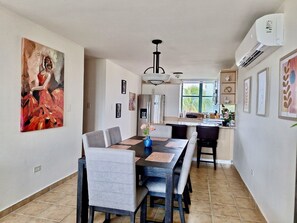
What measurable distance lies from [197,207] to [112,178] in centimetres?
153

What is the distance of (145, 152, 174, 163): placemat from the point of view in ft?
7.45

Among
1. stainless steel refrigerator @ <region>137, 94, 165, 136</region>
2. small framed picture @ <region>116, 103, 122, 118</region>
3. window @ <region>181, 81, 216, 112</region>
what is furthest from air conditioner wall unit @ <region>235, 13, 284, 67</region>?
window @ <region>181, 81, 216, 112</region>

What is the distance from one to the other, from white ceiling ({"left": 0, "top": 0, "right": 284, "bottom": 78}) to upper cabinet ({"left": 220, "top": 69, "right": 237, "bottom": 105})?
2.74 feet

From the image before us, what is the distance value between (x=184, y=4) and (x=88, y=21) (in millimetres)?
1246

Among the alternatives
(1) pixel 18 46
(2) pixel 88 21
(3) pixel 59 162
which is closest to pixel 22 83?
(1) pixel 18 46

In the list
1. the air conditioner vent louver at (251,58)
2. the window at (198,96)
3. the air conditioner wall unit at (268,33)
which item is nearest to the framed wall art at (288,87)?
the air conditioner wall unit at (268,33)

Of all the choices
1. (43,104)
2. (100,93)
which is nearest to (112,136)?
(43,104)

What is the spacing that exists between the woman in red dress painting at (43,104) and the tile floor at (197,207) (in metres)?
0.97

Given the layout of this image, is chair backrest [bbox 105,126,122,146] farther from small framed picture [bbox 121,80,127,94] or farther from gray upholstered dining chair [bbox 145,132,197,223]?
small framed picture [bbox 121,80,127,94]

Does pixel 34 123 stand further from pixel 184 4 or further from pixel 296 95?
pixel 296 95

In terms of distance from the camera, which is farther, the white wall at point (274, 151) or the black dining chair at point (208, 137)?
the black dining chair at point (208, 137)

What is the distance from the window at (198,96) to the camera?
26.7ft

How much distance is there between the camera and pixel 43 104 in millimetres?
3025

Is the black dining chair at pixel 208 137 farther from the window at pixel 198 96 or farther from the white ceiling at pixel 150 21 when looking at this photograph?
the window at pixel 198 96
